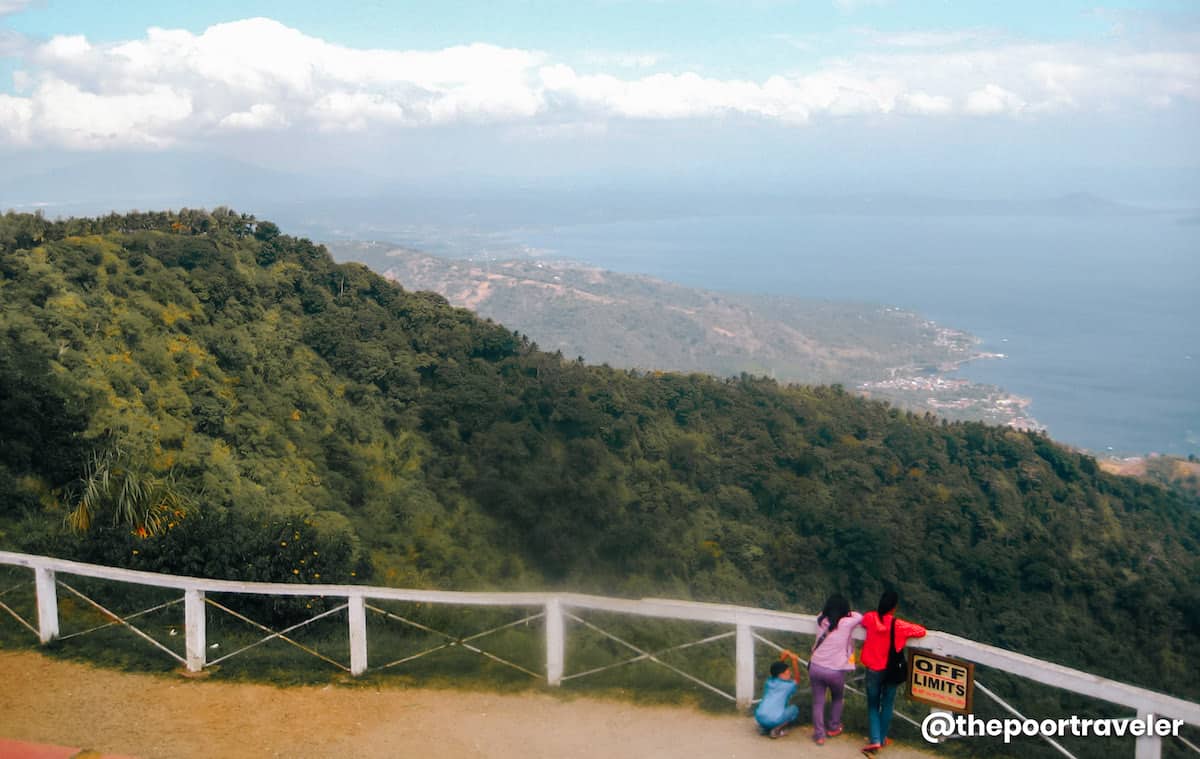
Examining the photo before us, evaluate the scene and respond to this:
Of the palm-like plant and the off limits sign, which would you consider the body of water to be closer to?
the palm-like plant

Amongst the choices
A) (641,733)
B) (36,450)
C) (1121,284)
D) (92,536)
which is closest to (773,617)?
(641,733)

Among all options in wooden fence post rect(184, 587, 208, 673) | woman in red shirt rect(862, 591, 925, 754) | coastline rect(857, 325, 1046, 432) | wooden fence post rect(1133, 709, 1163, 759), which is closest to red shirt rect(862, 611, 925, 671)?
woman in red shirt rect(862, 591, 925, 754)

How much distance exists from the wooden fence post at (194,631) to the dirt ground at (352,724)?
0.52 ft

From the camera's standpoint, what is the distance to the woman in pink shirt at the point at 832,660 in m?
5.13

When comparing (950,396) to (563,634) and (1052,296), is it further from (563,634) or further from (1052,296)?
(1052,296)

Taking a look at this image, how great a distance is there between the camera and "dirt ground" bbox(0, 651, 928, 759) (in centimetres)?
514

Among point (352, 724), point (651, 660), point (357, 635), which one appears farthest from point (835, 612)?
point (357, 635)

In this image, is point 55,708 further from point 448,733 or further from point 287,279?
point 287,279

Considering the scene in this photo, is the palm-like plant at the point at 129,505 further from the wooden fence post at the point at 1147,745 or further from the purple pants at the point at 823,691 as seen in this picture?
the wooden fence post at the point at 1147,745

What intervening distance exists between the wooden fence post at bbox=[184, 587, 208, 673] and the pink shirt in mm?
3901

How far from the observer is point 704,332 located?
276 feet

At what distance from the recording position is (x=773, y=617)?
17.4 feet

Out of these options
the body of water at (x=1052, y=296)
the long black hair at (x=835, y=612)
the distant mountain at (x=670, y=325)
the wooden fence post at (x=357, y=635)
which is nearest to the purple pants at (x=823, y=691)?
the long black hair at (x=835, y=612)

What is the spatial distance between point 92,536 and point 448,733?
16.7 ft
